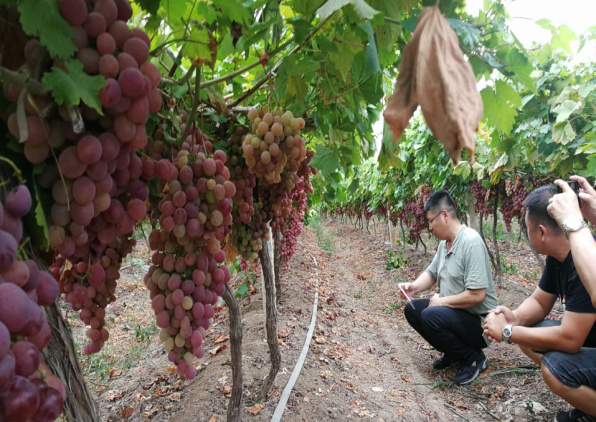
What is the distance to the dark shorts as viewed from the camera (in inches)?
99.7

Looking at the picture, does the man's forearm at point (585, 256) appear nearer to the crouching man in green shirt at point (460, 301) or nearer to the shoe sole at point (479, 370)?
the crouching man in green shirt at point (460, 301)

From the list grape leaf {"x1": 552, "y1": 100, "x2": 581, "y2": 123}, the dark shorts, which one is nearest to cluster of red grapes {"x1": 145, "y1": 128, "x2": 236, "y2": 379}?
the dark shorts

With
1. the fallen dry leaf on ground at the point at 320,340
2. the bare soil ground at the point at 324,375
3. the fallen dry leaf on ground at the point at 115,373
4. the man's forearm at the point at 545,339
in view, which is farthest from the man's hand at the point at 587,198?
the fallen dry leaf on ground at the point at 115,373

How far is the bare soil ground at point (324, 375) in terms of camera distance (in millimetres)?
3389

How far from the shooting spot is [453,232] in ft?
14.8

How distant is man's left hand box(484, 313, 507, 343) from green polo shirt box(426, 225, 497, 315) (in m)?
0.93

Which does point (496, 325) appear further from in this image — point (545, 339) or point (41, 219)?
point (41, 219)

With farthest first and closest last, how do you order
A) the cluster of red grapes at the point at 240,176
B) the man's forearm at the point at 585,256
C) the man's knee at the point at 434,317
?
1. the man's knee at the point at 434,317
2. the man's forearm at the point at 585,256
3. the cluster of red grapes at the point at 240,176

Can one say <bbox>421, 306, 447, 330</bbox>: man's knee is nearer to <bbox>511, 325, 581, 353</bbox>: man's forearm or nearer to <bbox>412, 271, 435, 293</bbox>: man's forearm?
<bbox>412, 271, 435, 293</bbox>: man's forearm

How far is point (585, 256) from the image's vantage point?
2.29m

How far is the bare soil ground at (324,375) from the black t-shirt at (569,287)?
1122mm

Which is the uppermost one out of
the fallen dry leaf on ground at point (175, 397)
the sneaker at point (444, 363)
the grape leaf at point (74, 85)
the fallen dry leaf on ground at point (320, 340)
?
the grape leaf at point (74, 85)

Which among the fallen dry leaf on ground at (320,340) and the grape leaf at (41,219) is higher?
the grape leaf at (41,219)

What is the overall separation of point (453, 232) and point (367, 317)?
2.84 metres
